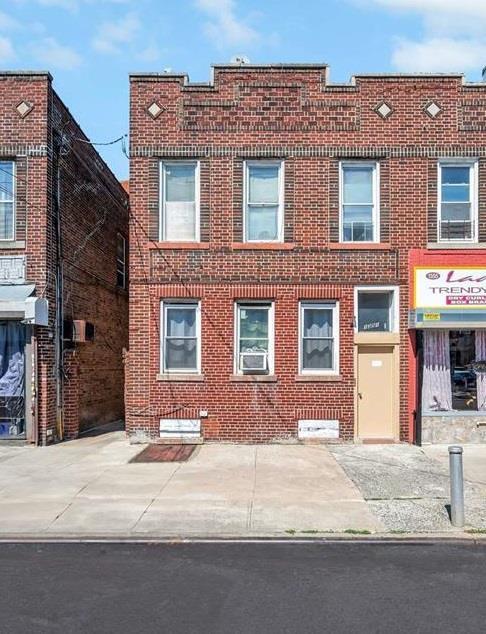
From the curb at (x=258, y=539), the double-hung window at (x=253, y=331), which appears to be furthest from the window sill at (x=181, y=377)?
the curb at (x=258, y=539)

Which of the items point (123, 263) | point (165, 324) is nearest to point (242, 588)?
point (165, 324)

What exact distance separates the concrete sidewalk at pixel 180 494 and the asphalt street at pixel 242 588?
0.54 m

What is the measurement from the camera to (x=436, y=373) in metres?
13.6

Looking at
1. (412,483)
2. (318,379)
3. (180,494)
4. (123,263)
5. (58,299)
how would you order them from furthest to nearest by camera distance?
(123,263)
(58,299)
(318,379)
(412,483)
(180,494)

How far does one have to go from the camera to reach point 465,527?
7.66m

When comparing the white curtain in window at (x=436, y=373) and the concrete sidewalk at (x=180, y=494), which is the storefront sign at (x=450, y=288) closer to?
the white curtain in window at (x=436, y=373)

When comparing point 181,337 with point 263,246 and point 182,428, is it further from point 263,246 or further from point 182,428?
point 263,246

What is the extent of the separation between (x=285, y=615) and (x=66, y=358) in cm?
1035

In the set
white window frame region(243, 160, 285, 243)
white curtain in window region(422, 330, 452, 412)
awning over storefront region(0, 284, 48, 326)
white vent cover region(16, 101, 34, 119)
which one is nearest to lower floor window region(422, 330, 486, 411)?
white curtain in window region(422, 330, 452, 412)

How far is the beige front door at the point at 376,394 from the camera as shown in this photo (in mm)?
13820

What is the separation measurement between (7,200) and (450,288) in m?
9.66

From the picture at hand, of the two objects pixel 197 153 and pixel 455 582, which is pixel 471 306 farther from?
pixel 455 582

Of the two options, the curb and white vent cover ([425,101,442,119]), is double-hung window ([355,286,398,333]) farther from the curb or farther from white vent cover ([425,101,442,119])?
the curb

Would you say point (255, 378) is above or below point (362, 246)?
below
